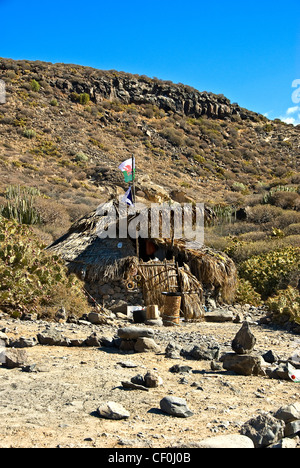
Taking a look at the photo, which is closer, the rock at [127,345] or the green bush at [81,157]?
the rock at [127,345]

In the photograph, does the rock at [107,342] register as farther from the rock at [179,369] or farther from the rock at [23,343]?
the rock at [179,369]

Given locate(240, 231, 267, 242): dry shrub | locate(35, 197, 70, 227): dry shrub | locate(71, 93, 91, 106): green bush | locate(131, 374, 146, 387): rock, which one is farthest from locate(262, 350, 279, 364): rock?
locate(71, 93, 91, 106): green bush

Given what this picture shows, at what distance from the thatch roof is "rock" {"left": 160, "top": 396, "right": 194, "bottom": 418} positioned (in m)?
6.59

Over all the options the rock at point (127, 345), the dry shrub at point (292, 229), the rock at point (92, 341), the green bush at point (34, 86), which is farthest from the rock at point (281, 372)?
the green bush at point (34, 86)

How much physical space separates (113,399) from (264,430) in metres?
1.55

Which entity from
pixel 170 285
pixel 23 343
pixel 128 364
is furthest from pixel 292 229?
pixel 23 343

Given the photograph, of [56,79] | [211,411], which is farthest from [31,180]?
[211,411]

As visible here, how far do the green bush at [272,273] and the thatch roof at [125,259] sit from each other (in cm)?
192

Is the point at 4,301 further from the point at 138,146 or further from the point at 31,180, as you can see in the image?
the point at 138,146

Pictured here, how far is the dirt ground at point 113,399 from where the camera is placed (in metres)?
3.26

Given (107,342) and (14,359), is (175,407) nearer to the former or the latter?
(14,359)
